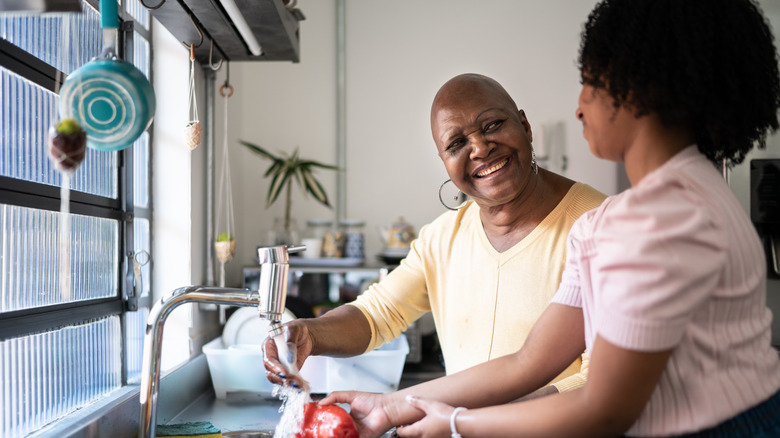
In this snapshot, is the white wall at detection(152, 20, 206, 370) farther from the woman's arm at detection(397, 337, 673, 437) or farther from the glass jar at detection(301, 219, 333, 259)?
the woman's arm at detection(397, 337, 673, 437)

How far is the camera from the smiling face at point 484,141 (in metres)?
1.43

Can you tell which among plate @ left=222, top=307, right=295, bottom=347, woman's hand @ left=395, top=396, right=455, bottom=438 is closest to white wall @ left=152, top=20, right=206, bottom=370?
plate @ left=222, top=307, right=295, bottom=347

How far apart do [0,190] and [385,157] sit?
2096mm

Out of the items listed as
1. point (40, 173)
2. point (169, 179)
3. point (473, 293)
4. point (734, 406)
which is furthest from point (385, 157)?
point (734, 406)

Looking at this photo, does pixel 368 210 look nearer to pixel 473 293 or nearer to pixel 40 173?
pixel 473 293

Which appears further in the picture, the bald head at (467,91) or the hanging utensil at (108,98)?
the bald head at (467,91)

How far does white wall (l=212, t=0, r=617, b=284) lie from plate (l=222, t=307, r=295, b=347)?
103cm

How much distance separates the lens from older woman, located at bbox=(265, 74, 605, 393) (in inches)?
56.2

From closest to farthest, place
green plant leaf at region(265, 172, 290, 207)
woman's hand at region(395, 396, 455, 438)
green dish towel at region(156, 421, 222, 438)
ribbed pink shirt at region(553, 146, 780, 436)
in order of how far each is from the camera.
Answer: ribbed pink shirt at region(553, 146, 780, 436)
woman's hand at region(395, 396, 455, 438)
green dish towel at region(156, 421, 222, 438)
green plant leaf at region(265, 172, 290, 207)

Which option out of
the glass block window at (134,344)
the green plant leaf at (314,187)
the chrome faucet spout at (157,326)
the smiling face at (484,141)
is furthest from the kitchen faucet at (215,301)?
the green plant leaf at (314,187)

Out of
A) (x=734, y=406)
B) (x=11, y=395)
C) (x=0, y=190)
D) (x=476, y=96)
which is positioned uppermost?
(x=476, y=96)

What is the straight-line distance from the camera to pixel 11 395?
3.90 feet

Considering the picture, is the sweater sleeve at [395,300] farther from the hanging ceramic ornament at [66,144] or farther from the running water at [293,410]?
the hanging ceramic ornament at [66,144]

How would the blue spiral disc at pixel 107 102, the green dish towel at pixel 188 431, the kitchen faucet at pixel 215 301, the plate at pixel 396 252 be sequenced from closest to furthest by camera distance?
the blue spiral disc at pixel 107 102 → the kitchen faucet at pixel 215 301 → the green dish towel at pixel 188 431 → the plate at pixel 396 252
